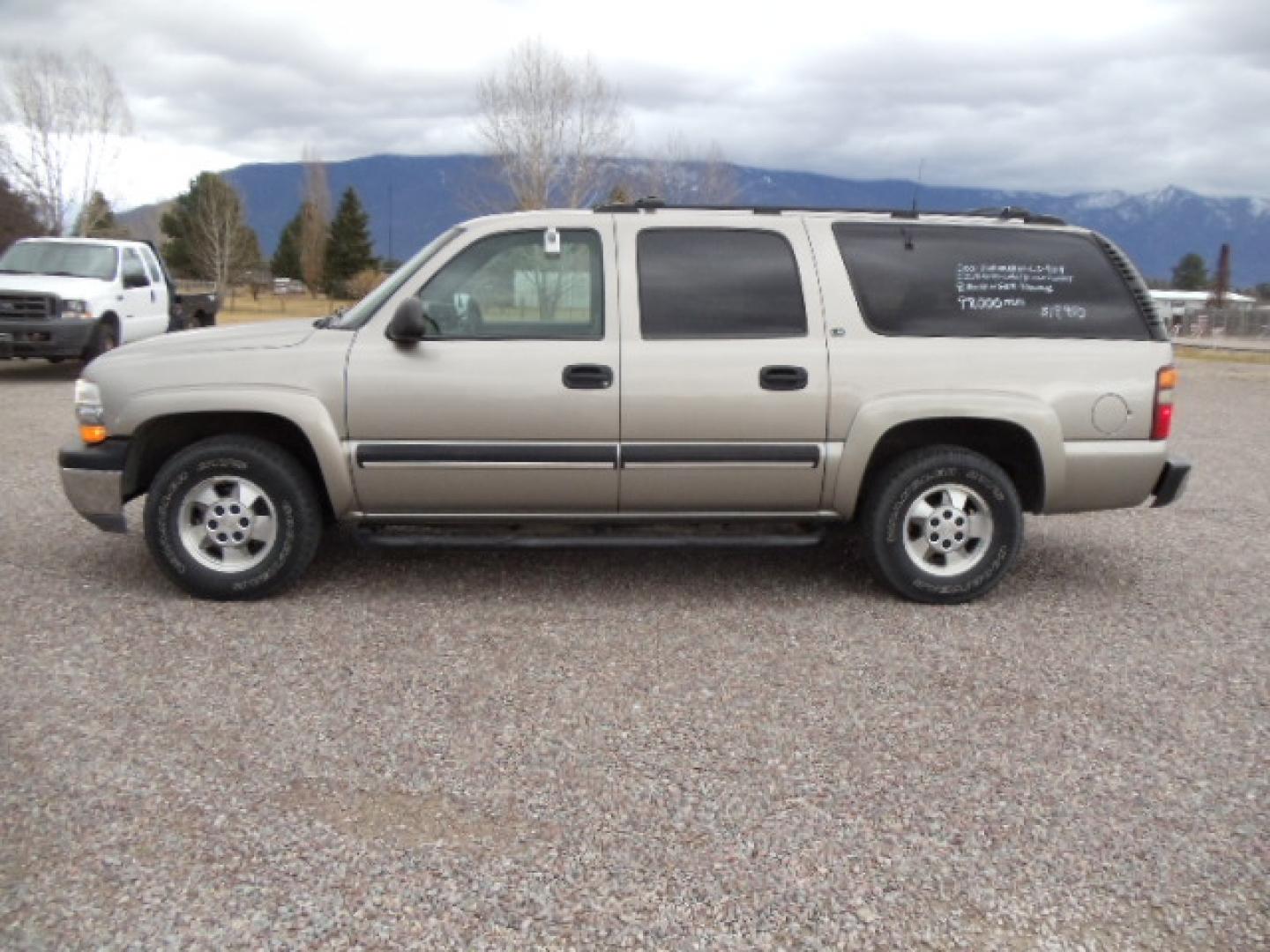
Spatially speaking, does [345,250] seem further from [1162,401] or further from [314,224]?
[1162,401]

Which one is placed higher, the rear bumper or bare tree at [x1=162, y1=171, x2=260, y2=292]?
bare tree at [x1=162, y1=171, x2=260, y2=292]

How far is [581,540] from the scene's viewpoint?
193 inches

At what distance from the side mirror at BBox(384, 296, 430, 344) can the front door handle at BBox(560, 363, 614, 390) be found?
0.65 m

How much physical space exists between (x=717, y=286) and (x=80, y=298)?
1090 centimetres

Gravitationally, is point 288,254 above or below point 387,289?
above

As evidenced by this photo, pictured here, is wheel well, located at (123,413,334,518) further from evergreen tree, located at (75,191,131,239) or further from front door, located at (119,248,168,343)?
evergreen tree, located at (75,191,131,239)

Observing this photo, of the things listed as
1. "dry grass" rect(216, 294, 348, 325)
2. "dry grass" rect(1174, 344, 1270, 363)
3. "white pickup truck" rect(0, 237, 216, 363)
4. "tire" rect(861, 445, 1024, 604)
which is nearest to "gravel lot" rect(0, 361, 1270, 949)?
"tire" rect(861, 445, 1024, 604)

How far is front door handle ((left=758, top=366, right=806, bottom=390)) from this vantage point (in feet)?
15.7

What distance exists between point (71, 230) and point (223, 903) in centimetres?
5218

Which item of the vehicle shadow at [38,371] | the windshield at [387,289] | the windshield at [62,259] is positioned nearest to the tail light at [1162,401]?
the windshield at [387,289]

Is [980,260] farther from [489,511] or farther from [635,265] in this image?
[489,511]

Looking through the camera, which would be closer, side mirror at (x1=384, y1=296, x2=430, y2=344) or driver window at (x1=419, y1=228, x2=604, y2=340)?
side mirror at (x1=384, y1=296, x2=430, y2=344)

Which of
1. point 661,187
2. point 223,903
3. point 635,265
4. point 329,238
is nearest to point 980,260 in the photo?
point 635,265

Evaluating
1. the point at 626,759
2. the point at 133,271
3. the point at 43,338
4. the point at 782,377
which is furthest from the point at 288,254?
the point at 626,759
